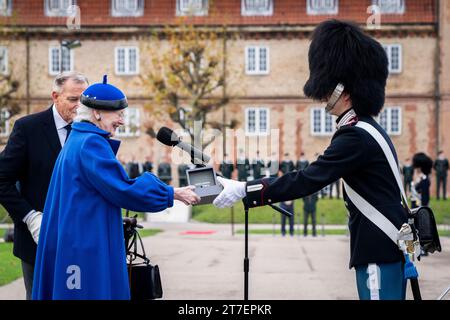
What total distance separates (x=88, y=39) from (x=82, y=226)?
4451cm

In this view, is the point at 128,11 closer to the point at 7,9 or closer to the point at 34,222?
the point at 7,9

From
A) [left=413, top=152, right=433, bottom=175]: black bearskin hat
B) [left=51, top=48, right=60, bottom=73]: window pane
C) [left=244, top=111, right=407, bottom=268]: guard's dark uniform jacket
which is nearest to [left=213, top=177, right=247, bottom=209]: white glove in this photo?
[left=244, top=111, right=407, bottom=268]: guard's dark uniform jacket

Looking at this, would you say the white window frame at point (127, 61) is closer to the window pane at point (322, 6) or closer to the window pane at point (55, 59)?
the window pane at point (55, 59)

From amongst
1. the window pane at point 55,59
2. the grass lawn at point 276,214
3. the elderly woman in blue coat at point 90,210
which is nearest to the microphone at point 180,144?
the elderly woman in blue coat at point 90,210

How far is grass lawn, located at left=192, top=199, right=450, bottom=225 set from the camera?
3056cm

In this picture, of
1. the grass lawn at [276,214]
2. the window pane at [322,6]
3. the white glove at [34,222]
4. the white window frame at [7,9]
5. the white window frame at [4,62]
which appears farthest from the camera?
the window pane at [322,6]

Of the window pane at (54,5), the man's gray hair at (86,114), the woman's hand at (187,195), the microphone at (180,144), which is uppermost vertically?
the window pane at (54,5)

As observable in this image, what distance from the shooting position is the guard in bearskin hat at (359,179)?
5016mm

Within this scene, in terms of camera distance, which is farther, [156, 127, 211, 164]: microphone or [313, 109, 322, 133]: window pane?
[313, 109, 322, 133]: window pane

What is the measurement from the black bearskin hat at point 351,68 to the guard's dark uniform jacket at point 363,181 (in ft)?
1.16

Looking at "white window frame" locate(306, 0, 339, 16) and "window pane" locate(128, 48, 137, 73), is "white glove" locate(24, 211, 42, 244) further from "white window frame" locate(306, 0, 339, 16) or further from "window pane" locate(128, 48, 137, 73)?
"white window frame" locate(306, 0, 339, 16)

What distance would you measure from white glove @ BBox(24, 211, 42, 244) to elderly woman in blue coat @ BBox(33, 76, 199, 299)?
0.80 metres

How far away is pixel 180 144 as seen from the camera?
5613 millimetres

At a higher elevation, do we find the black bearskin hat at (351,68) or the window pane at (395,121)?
the black bearskin hat at (351,68)
